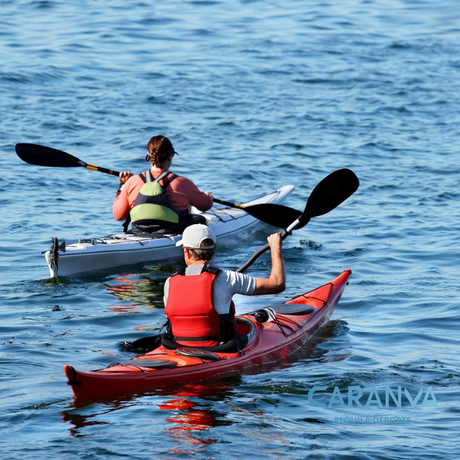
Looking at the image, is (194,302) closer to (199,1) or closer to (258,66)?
(258,66)

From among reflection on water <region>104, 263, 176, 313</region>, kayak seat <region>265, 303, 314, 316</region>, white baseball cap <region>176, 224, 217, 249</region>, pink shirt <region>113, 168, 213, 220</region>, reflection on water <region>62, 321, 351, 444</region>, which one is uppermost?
white baseball cap <region>176, 224, 217, 249</region>

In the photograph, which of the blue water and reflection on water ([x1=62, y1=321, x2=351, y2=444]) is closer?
reflection on water ([x1=62, y1=321, x2=351, y2=444])

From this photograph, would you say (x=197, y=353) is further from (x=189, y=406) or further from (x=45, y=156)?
(x=45, y=156)

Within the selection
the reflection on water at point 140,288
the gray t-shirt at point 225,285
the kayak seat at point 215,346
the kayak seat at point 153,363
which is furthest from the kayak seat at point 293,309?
the kayak seat at point 153,363

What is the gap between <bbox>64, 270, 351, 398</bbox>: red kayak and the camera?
4777 mm

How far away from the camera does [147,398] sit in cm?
490

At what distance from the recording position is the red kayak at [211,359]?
478 centimetres

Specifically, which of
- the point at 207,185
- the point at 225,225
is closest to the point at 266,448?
the point at 225,225

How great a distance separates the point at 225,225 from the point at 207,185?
306cm

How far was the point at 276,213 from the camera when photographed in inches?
285

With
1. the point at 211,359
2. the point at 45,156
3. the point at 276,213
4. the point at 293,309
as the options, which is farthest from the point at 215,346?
the point at 45,156

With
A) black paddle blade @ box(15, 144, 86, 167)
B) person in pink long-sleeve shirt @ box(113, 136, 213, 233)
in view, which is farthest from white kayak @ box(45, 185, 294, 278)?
black paddle blade @ box(15, 144, 86, 167)

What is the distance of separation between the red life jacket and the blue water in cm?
37

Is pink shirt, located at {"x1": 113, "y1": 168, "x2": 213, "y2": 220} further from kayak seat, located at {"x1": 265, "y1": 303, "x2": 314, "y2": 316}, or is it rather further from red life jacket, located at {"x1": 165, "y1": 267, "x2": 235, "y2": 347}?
red life jacket, located at {"x1": 165, "y1": 267, "x2": 235, "y2": 347}
